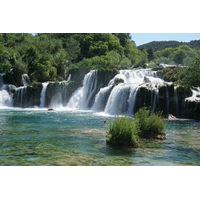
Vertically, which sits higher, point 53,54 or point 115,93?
point 53,54

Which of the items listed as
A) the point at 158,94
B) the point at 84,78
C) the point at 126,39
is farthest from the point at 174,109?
the point at 126,39

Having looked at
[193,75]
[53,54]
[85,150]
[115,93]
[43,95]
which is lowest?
[85,150]

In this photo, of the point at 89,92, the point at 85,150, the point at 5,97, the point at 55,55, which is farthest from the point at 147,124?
the point at 55,55

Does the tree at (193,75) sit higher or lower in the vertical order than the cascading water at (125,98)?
higher

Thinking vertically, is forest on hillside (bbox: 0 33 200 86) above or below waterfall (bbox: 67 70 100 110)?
above

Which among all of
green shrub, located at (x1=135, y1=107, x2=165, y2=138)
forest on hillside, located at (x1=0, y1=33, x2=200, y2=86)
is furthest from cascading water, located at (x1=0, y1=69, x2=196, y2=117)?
green shrub, located at (x1=135, y1=107, x2=165, y2=138)

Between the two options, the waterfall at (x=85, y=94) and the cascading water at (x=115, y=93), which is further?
the waterfall at (x=85, y=94)

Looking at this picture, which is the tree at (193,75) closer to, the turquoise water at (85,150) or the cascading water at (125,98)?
the turquoise water at (85,150)

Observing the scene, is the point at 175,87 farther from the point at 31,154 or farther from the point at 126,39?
the point at 126,39

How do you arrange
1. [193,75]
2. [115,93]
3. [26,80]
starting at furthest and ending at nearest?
1. [26,80]
2. [115,93]
3. [193,75]

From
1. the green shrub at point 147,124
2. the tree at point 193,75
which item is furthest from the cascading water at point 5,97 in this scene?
the tree at point 193,75

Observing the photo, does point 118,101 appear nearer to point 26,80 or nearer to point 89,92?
point 89,92

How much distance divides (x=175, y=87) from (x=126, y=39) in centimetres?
5100

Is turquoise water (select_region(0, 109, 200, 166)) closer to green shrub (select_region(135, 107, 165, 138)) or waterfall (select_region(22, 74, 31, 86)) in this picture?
green shrub (select_region(135, 107, 165, 138))
